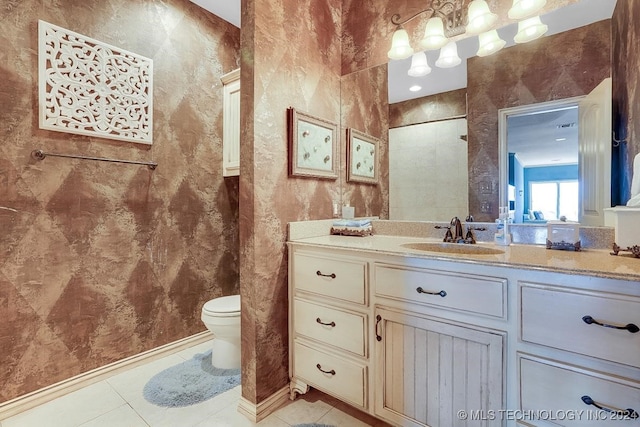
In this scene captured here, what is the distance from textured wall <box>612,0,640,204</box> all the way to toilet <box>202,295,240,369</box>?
2.13 m

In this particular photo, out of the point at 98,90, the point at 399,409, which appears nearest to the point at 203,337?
the point at 399,409

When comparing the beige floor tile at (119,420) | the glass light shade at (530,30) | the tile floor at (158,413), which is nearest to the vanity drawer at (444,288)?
the tile floor at (158,413)

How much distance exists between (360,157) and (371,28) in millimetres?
864

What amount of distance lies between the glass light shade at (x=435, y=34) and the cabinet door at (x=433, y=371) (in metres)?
1.51

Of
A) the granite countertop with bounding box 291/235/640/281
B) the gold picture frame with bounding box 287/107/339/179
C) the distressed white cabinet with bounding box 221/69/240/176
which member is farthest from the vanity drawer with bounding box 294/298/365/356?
the distressed white cabinet with bounding box 221/69/240/176

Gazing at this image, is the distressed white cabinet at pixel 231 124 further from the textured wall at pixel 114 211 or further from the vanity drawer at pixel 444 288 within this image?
the vanity drawer at pixel 444 288

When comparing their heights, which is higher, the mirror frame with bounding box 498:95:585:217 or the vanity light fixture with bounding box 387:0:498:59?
the vanity light fixture with bounding box 387:0:498:59

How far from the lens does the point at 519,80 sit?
5.01 feet

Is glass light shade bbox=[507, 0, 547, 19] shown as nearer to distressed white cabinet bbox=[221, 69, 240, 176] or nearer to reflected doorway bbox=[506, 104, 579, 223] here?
reflected doorway bbox=[506, 104, 579, 223]

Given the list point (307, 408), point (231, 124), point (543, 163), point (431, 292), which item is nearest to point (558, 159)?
point (543, 163)

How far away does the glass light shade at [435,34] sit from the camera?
1674mm

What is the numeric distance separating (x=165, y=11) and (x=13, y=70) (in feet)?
3.61

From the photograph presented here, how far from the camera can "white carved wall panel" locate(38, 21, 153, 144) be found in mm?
1677

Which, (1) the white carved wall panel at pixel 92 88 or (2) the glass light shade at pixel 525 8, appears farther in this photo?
(1) the white carved wall panel at pixel 92 88
